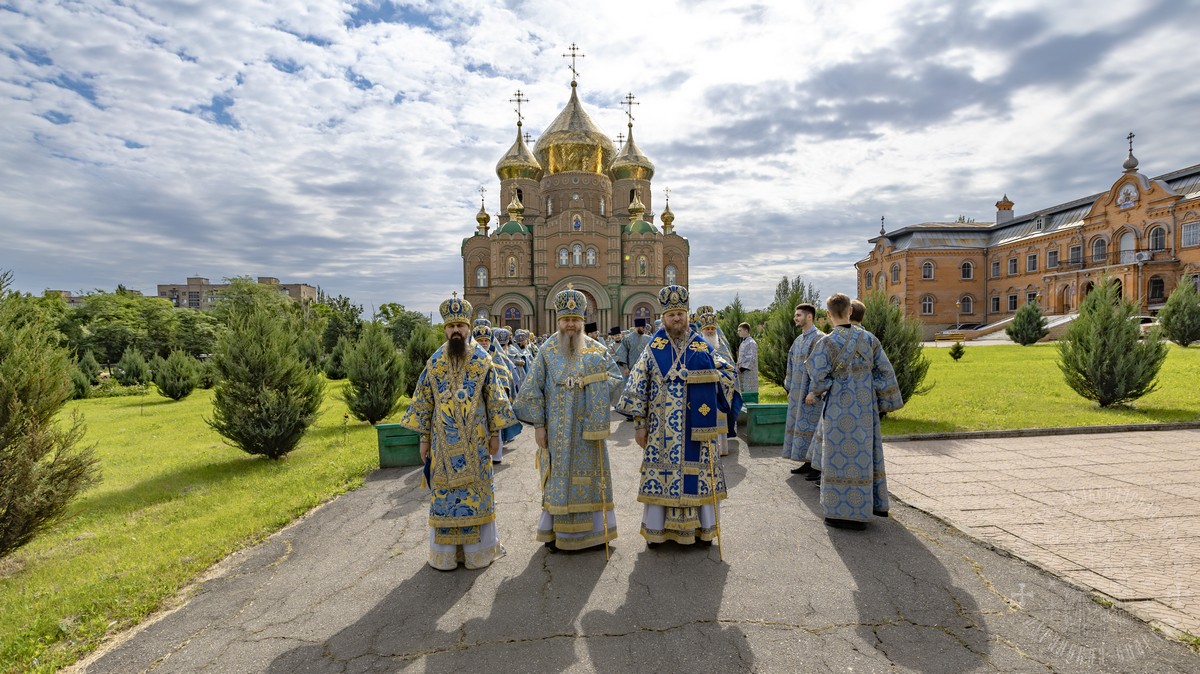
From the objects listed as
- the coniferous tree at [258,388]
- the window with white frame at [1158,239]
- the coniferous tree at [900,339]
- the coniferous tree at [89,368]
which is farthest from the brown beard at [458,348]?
the window with white frame at [1158,239]

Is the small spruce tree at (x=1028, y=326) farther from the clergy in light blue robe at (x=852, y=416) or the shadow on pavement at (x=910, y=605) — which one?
the shadow on pavement at (x=910, y=605)

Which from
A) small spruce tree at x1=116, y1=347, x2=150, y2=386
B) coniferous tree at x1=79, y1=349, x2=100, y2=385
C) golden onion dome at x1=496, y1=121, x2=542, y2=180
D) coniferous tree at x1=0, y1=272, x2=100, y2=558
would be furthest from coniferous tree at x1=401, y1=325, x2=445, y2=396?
golden onion dome at x1=496, y1=121, x2=542, y2=180

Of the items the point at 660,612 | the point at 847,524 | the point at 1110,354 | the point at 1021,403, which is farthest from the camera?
the point at 1021,403

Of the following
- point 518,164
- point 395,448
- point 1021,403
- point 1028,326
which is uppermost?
point 518,164

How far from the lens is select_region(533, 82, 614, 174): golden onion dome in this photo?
42.8 metres

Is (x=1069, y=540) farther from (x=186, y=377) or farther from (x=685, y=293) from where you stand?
(x=186, y=377)

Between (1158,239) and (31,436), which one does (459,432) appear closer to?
(31,436)

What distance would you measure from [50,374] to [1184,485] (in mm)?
10816

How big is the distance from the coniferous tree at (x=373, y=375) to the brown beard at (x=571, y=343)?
782 centimetres

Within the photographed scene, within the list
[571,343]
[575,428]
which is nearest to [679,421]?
[575,428]

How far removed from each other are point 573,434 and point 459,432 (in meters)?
→ 0.88

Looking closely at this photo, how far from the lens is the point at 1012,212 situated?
161ft

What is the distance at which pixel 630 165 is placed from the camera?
44.7 m

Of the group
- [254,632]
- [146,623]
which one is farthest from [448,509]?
[146,623]
